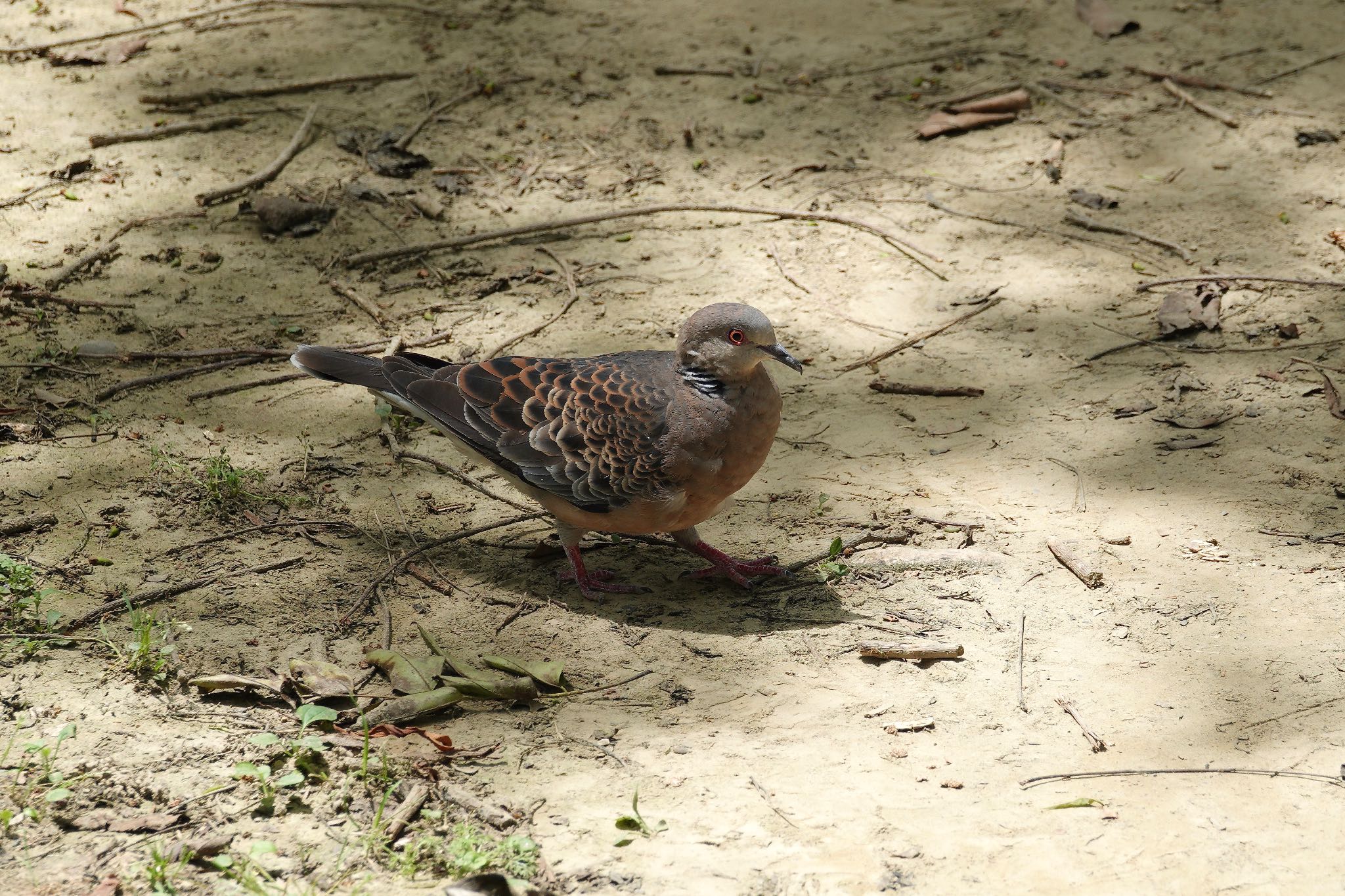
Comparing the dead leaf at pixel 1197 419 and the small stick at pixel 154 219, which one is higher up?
the small stick at pixel 154 219

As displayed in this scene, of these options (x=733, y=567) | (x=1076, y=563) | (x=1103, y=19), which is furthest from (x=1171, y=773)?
(x=1103, y=19)

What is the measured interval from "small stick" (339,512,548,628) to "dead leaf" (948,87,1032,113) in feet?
13.9

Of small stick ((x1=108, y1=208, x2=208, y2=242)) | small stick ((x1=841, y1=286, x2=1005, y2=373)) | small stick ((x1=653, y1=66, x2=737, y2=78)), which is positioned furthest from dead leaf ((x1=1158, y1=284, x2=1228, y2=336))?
small stick ((x1=108, y1=208, x2=208, y2=242))

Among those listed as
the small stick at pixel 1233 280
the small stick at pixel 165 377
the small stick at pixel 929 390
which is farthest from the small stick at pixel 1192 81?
the small stick at pixel 165 377

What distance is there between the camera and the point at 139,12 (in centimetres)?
807

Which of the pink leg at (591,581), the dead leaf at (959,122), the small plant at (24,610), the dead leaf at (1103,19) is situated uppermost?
the dead leaf at (1103,19)

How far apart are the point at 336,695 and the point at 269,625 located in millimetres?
515

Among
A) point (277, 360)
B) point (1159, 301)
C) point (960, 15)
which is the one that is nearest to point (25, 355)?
point (277, 360)

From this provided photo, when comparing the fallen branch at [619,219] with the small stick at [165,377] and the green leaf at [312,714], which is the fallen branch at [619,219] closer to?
the small stick at [165,377]

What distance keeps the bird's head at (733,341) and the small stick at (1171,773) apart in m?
1.55

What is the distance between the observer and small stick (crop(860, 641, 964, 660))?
3842 millimetres

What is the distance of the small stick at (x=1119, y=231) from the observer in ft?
20.1

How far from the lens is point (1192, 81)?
736 cm

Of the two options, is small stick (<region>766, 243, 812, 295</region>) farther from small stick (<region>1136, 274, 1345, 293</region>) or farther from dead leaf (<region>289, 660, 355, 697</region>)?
dead leaf (<region>289, 660, 355, 697</region>)
